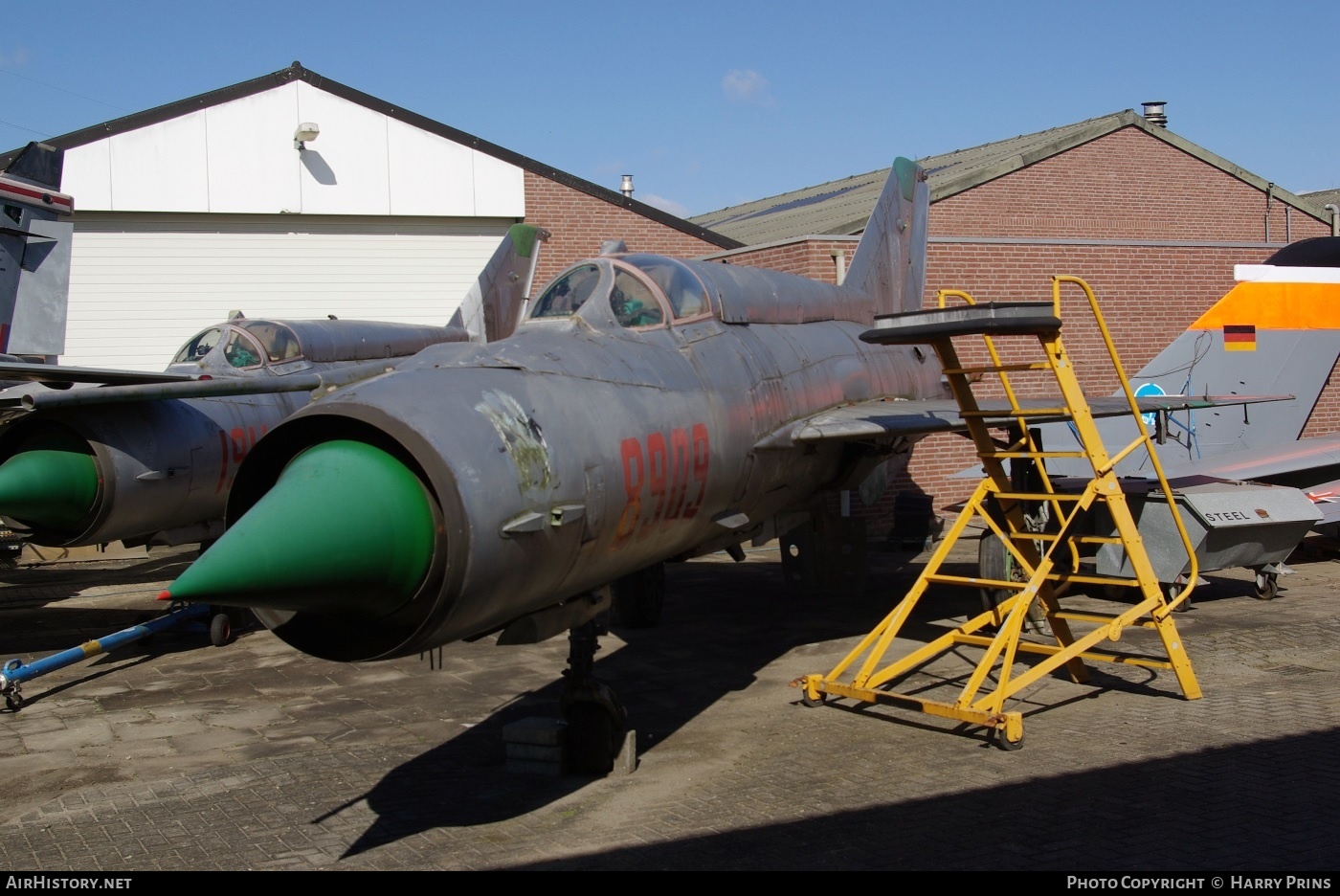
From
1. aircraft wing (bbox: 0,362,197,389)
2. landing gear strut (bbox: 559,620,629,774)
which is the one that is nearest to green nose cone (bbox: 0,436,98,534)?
aircraft wing (bbox: 0,362,197,389)

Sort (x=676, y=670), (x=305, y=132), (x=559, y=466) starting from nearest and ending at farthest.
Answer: (x=559, y=466)
(x=676, y=670)
(x=305, y=132)

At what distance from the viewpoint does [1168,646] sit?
26.8 ft

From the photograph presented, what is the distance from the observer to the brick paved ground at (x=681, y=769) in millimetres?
5570

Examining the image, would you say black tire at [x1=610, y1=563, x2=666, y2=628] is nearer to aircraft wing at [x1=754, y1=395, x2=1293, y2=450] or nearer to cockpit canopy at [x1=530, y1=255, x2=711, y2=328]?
aircraft wing at [x1=754, y1=395, x2=1293, y2=450]

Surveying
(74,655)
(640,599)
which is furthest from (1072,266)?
(74,655)

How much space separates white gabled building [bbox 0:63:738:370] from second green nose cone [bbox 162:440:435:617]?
17.1 m

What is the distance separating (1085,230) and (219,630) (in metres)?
19.9

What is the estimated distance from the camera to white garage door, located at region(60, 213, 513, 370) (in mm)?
19875

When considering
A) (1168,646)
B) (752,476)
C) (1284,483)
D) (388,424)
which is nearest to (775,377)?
(752,476)

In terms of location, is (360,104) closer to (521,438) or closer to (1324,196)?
(521,438)

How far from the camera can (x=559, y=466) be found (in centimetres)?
544

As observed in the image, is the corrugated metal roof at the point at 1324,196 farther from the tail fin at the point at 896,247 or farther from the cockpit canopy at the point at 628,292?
the cockpit canopy at the point at 628,292

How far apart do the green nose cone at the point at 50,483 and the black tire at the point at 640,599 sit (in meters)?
4.82

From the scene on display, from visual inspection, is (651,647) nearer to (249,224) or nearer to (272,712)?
(272,712)
